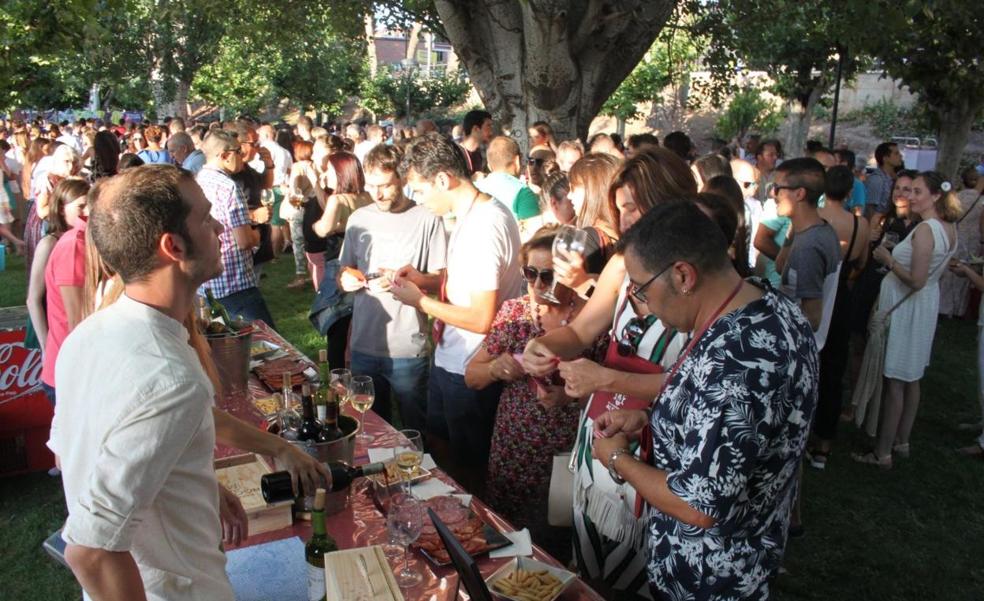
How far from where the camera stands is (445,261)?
410cm

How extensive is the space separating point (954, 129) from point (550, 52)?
24.5ft

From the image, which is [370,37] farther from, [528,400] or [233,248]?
[528,400]

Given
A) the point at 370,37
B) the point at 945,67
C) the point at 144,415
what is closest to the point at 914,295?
the point at 144,415

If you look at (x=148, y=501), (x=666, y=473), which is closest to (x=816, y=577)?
(x=666, y=473)

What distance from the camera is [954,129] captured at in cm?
1207

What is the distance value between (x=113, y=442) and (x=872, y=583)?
Answer: 3.88 meters

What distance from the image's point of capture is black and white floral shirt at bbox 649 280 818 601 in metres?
1.81

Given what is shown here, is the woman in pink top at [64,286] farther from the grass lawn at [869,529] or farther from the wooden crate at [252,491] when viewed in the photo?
the wooden crate at [252,491]

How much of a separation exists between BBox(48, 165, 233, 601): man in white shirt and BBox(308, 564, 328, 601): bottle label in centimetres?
25

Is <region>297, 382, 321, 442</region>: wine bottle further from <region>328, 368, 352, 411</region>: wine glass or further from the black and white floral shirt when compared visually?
the black and white floral shirt

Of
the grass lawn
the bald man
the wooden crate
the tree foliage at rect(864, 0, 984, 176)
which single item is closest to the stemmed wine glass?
the wooden crate

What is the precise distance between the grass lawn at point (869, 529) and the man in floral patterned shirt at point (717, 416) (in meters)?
2.01

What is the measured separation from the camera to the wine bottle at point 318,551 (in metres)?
1.90

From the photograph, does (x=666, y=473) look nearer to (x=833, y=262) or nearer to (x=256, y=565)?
(x=256, y=565)
